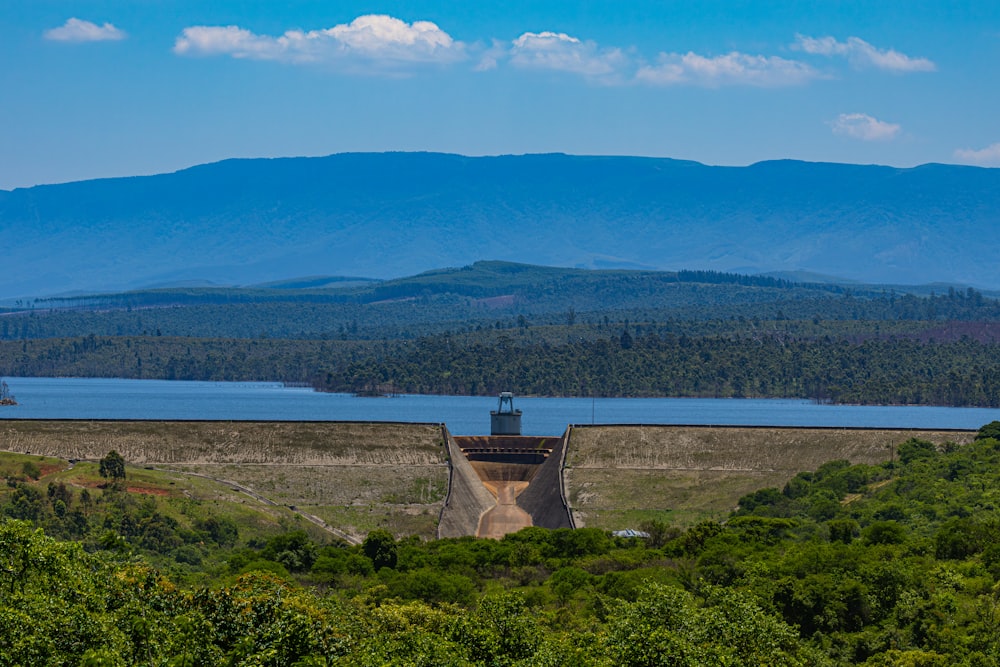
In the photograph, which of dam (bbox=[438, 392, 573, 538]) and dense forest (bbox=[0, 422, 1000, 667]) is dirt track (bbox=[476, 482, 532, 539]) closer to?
dam (bbox=[438, 392, 573, 538])

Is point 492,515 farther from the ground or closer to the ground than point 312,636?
closer to the ground

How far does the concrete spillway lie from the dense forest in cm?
1221

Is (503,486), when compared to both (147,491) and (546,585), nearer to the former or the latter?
(147,491)

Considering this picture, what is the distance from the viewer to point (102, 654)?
1346 inches

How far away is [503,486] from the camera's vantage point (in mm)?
Result: 110625

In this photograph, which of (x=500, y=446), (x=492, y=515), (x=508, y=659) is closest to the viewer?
(x=508, y=659)

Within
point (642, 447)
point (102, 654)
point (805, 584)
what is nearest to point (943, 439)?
point (642, 447)

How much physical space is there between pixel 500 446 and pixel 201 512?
3430 cm

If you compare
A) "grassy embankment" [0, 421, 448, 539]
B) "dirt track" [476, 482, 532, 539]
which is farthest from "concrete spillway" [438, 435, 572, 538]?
"grassy embankment" [0, 421, 448, 539]

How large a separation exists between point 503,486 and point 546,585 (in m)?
44.8

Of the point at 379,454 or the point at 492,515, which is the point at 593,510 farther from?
the point at 379,454

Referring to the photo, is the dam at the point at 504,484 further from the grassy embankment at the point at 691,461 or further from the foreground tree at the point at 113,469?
the foreground tree at the point at 113,469

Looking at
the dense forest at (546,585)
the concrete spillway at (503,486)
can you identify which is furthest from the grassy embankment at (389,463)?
the dense forest at (546,585)

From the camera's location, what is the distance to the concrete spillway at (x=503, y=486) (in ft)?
312
